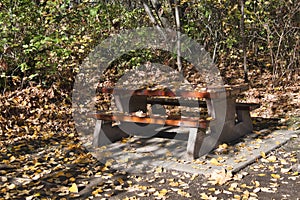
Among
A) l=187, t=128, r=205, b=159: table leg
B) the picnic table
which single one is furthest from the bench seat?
l=187, t=128, r=205, b=159: table leg

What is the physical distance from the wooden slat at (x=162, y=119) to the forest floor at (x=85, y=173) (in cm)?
51

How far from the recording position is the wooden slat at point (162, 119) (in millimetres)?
4637

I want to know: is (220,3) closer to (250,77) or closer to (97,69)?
(250,77)

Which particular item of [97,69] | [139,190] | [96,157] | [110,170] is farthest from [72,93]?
[139,190]

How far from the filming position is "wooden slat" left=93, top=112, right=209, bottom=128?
15.2 feet

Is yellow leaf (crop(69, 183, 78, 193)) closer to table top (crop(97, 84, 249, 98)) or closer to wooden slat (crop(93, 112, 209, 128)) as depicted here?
wooden slat (crop(93, 112, 209, 128))

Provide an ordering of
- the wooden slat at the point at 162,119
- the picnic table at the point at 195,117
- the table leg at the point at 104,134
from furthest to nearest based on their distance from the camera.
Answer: the table leg at the point at 104,134 < the picnic table at the point at 195,117 < the wooden slat at the point at 162,119

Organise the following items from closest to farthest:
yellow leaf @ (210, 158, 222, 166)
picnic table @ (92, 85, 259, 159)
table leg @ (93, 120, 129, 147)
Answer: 1. yellow leaf @ (210, 158, 222, 166)
2. picnic table @ (92, 85, 259, 159)
3. table leg @ (93, 120, 129, 147)

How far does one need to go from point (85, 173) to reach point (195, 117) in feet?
4.96

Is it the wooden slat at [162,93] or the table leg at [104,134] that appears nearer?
the wooden slat at [162,93]

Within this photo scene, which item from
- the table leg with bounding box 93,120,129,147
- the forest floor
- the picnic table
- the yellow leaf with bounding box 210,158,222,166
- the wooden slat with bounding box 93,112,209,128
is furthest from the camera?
→ the table leg with bounding box 93,120,129,147

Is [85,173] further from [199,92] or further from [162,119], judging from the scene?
[199,92]

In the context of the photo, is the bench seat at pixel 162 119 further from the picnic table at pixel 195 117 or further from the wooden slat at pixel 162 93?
the wooden slat at pixel 162 93

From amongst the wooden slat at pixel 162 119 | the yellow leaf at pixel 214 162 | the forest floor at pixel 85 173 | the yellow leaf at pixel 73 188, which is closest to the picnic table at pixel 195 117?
the wooden slat at pixel 162 119
